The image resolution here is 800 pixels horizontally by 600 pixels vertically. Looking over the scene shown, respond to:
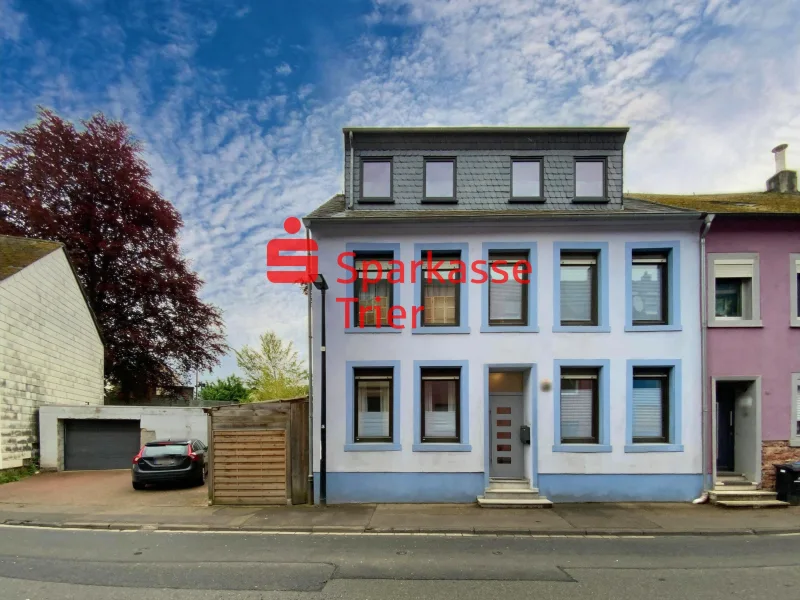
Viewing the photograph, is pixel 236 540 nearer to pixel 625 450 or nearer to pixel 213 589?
pixel 213 589

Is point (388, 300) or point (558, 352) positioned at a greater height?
point (388, 300)

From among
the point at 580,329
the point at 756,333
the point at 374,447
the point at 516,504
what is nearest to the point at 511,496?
the point at 516,504

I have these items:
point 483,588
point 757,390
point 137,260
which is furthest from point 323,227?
point 137,260

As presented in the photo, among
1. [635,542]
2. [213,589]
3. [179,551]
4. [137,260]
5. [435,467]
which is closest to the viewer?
[213,589]

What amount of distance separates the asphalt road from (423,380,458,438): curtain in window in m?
3.26

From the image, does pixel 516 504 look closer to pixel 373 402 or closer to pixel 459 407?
pixel 459 407

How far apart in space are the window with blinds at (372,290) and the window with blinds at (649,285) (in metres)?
6.28

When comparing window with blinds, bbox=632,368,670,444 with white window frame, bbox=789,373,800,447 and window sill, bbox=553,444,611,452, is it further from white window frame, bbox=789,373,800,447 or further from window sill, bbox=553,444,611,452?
white window frame, bbox=789,373,800,447

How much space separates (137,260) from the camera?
22812mm

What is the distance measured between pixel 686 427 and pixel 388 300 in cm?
798

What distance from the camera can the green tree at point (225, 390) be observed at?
53.8 metres

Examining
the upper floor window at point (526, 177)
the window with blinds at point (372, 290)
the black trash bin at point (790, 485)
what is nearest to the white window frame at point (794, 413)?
the black trash bin at point (790, 485)

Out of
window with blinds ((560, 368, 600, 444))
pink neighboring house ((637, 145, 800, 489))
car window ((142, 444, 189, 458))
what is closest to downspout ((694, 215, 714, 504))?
pink neighboring house ((637, 145, 800, 489))

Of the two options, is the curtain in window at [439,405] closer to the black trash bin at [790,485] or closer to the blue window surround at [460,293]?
the blue window surround at [460,293]
